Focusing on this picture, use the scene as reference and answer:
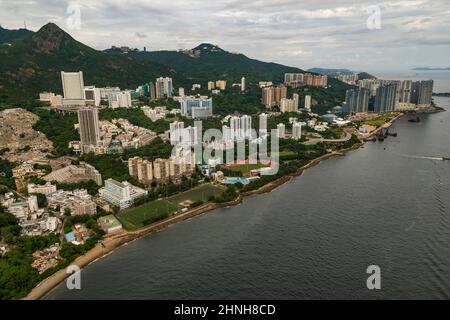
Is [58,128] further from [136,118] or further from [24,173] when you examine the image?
[24,173]

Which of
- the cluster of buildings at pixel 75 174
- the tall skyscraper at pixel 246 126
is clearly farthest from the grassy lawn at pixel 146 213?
the tall skyscraper at pixel 246 126

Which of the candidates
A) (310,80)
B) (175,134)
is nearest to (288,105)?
(310,80)

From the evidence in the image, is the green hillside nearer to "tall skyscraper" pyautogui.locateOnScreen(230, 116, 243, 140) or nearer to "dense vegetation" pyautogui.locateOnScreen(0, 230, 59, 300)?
"tall skyscraper" pyautogui.locateOnScreen(230, 116, 243, 140)

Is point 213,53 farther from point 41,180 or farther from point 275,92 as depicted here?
point 41,180

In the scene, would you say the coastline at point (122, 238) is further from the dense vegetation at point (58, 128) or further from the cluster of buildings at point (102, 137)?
the dense vegetation at point (58, 128)

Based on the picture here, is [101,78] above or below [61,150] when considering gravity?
above

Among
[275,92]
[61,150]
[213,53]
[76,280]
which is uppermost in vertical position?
[213,53]

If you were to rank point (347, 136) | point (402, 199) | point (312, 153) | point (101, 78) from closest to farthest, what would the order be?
1. point (402, 199)
2. point (312, 153)
3. point (347, 136)
4. point (101, 78)

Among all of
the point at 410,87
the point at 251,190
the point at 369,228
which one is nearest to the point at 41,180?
the point at 251,190
